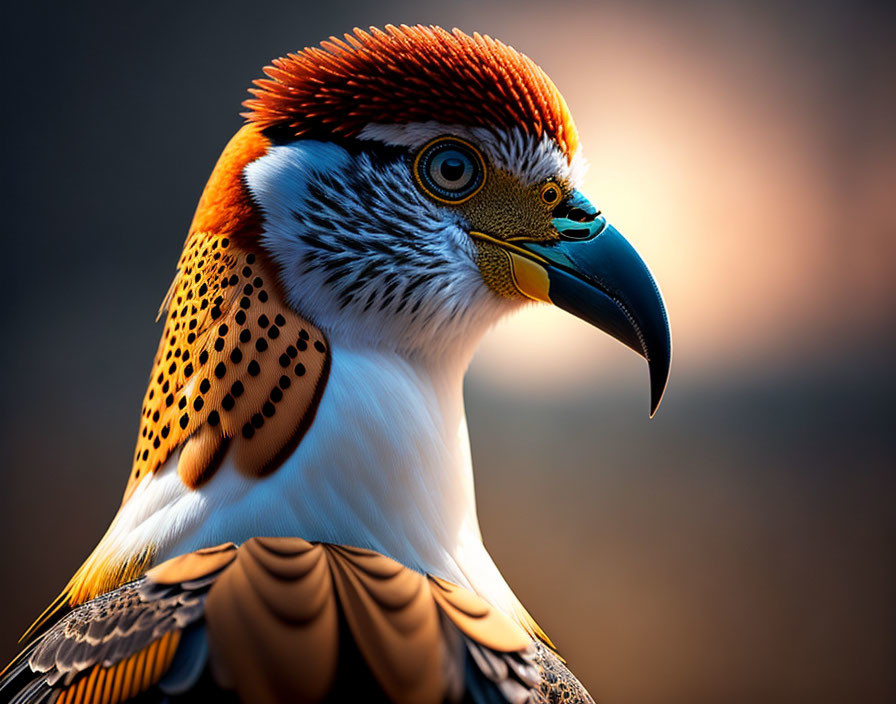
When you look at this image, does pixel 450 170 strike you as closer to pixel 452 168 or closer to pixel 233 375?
pixel 452 168

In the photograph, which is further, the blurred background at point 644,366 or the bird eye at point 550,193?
the blurred background at point 644,366

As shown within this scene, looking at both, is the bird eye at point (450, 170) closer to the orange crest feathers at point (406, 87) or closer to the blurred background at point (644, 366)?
the orange crest feathers at point (406, 87)

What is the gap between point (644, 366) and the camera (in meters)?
1.57

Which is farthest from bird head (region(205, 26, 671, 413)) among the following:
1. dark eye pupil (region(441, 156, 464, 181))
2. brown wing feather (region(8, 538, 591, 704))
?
brown wing feather (region(8, 538, 591, 704))

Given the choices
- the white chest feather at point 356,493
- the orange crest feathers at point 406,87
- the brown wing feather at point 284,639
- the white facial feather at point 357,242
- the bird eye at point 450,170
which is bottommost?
the brown wing feather at point 284,639

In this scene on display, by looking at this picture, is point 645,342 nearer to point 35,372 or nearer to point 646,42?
point 646,42

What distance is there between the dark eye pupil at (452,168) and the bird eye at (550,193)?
0.31ft

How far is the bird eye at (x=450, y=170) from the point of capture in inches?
28.9

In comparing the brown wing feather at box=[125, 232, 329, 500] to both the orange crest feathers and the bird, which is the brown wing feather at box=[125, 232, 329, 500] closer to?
the bird

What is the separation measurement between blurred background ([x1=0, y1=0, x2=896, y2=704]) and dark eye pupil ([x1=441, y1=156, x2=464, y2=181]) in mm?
842

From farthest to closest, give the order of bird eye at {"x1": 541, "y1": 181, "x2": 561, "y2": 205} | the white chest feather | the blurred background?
the blurred background → bird eye at {"x1": 541, "y1": 181, "x2": 561, "y2": 205} → the white chest feather

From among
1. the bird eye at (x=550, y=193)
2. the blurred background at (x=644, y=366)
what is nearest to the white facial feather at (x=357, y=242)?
the bird eye at (x=550, y=193)

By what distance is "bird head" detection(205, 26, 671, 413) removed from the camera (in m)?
0.71

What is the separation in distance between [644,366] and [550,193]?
34.9 inches
